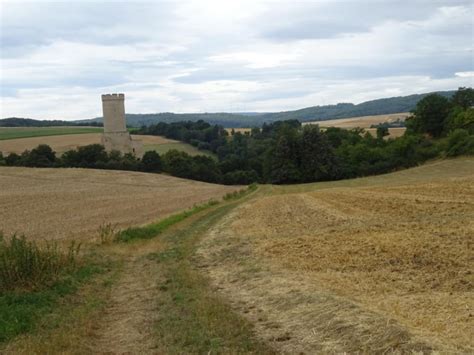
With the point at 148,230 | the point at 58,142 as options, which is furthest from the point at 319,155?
the point at 58,142

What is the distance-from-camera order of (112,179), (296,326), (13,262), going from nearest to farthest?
(296,326) < (13,262) < (112,179)

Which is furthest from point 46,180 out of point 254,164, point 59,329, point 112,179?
point 59,329

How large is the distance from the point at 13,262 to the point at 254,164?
274 feet

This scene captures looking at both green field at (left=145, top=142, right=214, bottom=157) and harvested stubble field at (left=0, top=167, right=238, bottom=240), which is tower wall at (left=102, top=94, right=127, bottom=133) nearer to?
green field at (left=145, top=142, right=214, bottom=157)

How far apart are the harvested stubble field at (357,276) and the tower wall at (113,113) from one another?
92651mm

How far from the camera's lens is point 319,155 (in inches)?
3150

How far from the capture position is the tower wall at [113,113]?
116 metres

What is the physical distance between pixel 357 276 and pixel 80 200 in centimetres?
4098

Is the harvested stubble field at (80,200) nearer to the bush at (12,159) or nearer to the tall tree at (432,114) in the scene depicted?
the bush at (12,159)

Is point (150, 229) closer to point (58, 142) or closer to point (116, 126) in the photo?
point (58, 142)

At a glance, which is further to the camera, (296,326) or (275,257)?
(275,257)

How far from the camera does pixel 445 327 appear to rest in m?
7.95

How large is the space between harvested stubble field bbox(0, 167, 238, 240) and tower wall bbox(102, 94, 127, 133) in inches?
1514

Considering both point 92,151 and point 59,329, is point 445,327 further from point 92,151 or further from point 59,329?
point 92,151
